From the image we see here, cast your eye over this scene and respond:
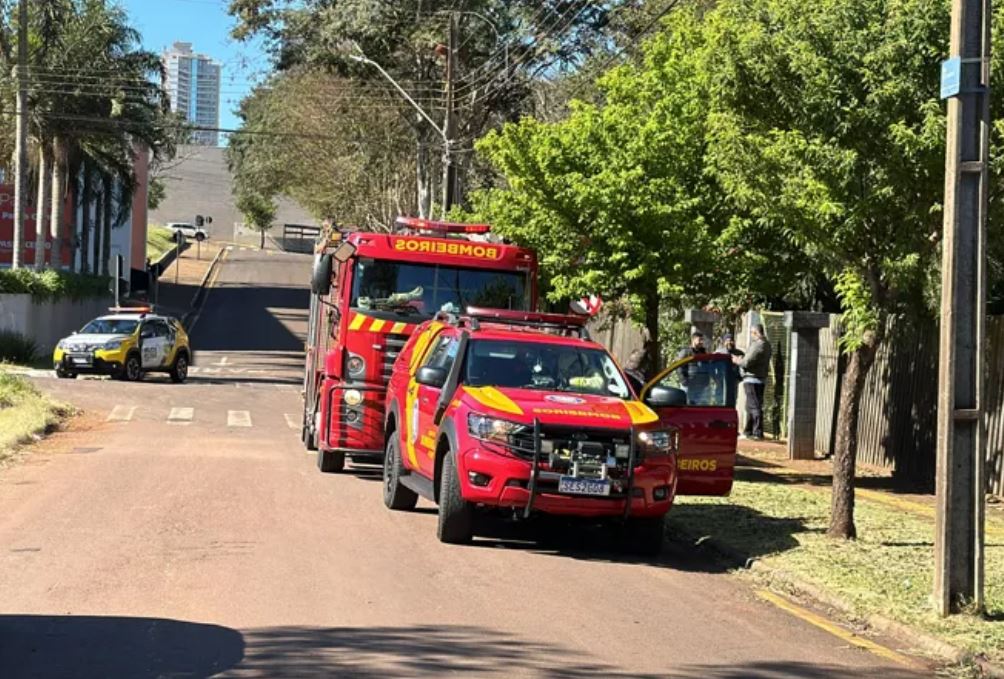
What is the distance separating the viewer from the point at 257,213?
109 m

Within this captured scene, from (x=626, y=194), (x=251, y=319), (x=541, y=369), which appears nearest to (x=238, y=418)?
(x=626, y=194)

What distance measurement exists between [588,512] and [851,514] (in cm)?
261

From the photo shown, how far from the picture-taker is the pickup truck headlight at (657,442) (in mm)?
11383

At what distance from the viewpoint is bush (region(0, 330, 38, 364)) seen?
124 ft

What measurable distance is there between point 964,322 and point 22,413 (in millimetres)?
16217

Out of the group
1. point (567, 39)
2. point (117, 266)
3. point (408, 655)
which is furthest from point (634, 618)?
point (567, 39)

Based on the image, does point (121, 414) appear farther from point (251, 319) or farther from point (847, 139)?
point (251, 319)

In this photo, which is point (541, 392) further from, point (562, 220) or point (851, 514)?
point (562, 220)

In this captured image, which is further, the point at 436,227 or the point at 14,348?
the point at 14,348

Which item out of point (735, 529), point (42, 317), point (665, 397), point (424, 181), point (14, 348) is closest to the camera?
point (665, 397)

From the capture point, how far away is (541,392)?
39.3 ft

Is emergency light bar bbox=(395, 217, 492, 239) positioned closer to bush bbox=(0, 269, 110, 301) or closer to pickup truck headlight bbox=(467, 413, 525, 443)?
pickup truck headlight bbox=(467, 413, 525, 443)

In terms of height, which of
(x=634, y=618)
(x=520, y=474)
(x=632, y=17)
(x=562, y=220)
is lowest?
(x=634, y=618)

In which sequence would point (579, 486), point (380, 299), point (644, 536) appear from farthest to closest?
point (380, 299) < point (644, 536) < point (579, 486)
